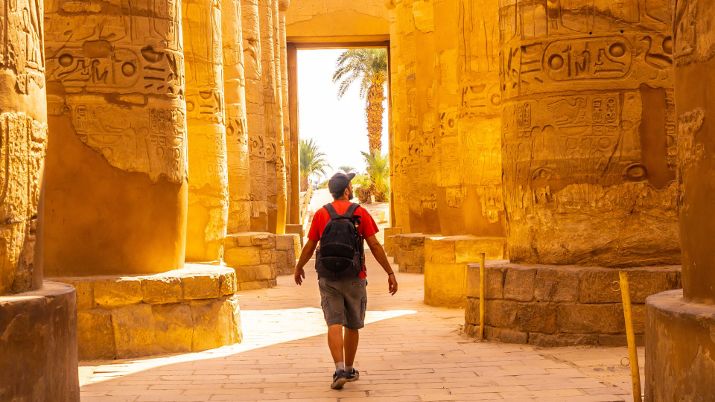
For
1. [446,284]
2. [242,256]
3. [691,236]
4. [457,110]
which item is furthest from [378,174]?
[691,236]

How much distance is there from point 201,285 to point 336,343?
2.15 meters

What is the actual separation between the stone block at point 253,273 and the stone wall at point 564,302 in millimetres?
7434

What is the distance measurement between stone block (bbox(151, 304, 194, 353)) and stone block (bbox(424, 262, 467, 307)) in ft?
14.7

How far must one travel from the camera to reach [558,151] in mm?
8766

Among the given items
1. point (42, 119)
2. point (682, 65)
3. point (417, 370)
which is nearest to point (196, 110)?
point (417, 370)

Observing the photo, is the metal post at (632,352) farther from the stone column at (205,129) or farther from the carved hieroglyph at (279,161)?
the carved hieroglyph at (279,161)

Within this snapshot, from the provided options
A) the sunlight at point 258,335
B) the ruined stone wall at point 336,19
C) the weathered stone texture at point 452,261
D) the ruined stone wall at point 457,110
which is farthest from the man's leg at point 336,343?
the ruined stone wall at point 336,19

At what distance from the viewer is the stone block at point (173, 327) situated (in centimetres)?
824

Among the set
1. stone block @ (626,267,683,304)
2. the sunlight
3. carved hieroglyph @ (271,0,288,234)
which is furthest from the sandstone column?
carved hieroglyph @ (271,0,288,234)

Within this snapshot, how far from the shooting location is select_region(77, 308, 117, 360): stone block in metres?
7.99

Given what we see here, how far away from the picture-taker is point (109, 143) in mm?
8266

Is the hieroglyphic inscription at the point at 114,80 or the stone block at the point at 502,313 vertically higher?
the hieroglyphic inscription at the point at 114,80

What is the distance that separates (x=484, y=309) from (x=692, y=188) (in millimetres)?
4629

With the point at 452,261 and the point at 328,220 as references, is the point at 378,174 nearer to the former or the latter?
the point at 452,261
